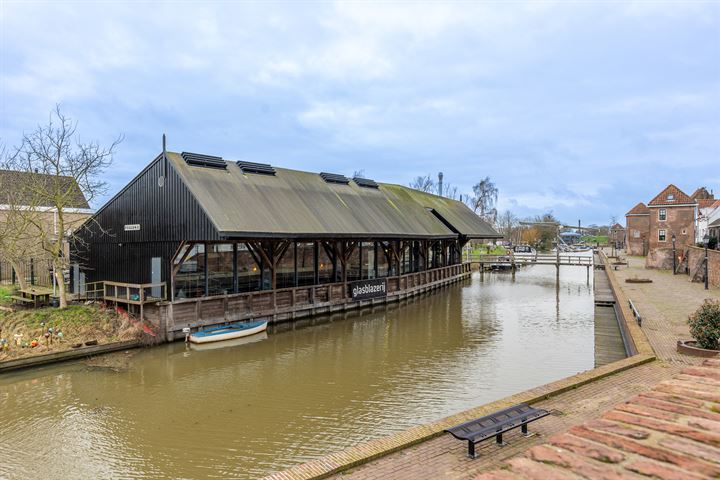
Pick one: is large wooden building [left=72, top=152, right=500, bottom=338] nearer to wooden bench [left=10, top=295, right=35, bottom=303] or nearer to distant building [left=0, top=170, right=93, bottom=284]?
distant building [left=0, top=170, right=93, bottom=284]

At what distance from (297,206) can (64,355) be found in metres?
9.85

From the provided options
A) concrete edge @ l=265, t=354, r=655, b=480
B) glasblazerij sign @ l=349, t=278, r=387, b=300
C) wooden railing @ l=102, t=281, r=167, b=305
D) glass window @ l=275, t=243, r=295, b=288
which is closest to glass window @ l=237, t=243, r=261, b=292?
glass window @ l=275, t=243, r=295, b=288

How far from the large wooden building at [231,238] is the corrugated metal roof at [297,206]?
2.3 inches

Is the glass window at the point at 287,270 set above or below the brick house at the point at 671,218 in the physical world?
below

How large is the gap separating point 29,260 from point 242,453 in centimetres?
1868

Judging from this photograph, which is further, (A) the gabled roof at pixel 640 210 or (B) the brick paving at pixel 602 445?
(A) the gabled roof at pixel 640 210

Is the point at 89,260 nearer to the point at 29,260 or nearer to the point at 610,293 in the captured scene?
the point at 29,260

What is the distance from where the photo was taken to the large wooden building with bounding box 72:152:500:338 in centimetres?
1562

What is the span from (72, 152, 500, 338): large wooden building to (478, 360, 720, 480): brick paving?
12.8 metres

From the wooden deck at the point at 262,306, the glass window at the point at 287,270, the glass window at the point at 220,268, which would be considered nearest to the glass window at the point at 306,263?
the glass window at the point at 287,270

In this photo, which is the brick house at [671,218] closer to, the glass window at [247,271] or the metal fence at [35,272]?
the glass window at [247,271]

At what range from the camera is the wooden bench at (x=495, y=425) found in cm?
588

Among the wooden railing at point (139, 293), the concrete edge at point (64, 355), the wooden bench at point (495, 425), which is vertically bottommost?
the concrete edge at point (64, 355)

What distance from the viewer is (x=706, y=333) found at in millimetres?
10492
